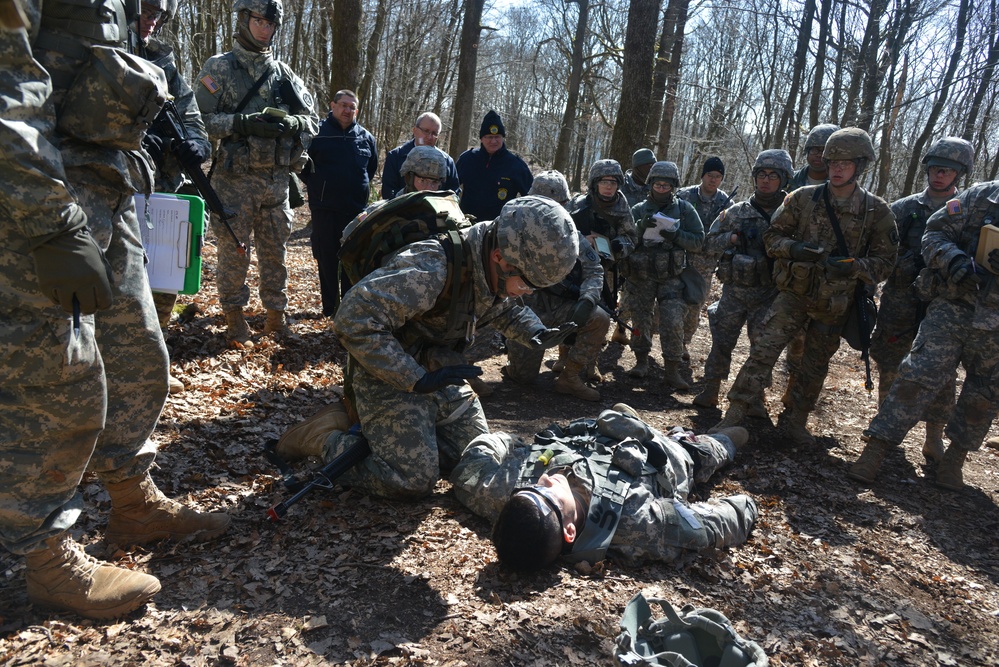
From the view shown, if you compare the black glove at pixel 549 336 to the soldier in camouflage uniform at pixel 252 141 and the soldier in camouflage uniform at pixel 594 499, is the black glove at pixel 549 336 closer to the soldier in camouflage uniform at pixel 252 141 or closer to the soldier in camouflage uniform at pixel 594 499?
A: the soldier in camouflage uniform at pixel 594 499

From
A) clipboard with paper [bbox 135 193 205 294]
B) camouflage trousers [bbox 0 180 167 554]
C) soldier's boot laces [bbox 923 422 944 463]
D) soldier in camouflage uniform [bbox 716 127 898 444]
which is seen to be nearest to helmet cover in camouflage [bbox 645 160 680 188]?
soldier in camouflage uniform [bbox 716 127 898 444]

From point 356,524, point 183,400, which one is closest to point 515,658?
point 356,524

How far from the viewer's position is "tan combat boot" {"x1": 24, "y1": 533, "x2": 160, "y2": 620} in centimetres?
256

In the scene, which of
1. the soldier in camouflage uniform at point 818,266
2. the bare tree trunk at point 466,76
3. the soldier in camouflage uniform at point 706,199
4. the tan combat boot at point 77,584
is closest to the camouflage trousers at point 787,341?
the soldier in camouflage uniform at point 818,266

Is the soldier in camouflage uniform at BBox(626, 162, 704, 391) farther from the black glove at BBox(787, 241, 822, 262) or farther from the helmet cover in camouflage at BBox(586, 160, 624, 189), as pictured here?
the black glove at BBox(787, 241, 822, 262)

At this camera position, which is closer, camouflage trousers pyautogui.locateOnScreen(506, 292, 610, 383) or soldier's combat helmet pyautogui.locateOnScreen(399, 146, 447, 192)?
soldier's combat helmet pyautogui.locateOnScreen(399, 146, 447, 192)

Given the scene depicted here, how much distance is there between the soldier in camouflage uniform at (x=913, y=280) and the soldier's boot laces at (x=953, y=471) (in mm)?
452

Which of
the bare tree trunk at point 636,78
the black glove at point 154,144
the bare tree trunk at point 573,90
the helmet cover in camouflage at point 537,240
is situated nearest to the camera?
the helmet cover in camouflage at point 537,240

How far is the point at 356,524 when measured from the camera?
12.0ft

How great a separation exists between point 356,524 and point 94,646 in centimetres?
137

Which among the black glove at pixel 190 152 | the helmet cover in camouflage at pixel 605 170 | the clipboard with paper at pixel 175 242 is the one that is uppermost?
the helmet cover in camouflage at pixel 605 170

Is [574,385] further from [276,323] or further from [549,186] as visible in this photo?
[276,323]

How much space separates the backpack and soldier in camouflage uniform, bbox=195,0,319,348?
14.7 feet

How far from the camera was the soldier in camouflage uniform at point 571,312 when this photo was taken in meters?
6.38
